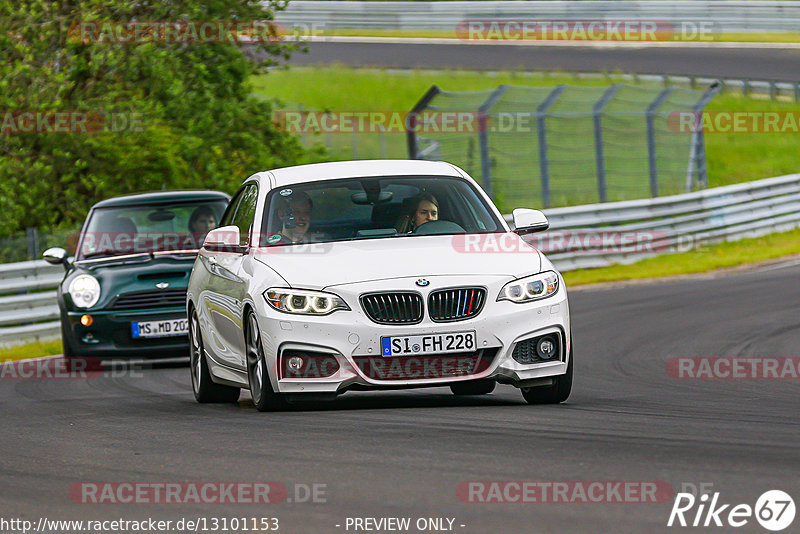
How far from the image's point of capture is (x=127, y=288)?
13.7m

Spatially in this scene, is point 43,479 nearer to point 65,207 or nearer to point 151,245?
point 151,245

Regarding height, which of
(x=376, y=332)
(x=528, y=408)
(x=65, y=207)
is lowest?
(x=65, y=207)

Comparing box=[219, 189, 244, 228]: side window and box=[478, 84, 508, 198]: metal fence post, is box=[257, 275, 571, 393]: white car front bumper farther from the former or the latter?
box=[478, 84, 508, 198]: metal fence post

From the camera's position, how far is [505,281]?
8.27 m

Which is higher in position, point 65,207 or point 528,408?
point 528,408

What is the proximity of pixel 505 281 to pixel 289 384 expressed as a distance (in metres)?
1.34

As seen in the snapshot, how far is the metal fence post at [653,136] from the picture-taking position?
2419cm

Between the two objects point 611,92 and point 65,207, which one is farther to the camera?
point 611,92

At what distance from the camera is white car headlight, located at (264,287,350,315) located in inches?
320

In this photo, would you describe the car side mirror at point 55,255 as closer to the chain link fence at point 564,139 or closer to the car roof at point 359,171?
the car roof at point 359,171

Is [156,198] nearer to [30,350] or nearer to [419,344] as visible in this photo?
[30,350]

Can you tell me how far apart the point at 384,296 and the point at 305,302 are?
17.5 inches

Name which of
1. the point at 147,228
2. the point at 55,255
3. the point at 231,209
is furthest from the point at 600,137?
the point at 231,209

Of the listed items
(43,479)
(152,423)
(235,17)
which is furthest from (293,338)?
(235,17)
